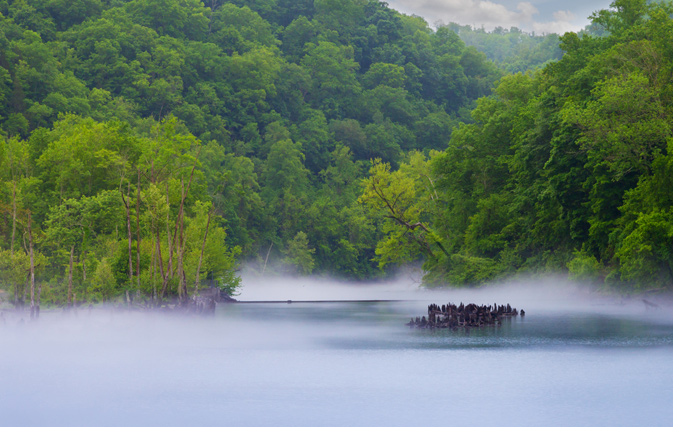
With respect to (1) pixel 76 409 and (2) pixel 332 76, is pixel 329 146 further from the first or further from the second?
(1) pixel 76 409

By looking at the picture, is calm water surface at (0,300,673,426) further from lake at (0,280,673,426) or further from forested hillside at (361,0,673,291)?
forested hillside at (361,0,673,291)

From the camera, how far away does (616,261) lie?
49781 millimetres

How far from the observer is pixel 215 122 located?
396ft

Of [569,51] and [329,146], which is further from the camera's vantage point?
[329,146]

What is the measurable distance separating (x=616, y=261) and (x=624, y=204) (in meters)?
3.60

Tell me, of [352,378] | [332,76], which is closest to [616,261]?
[352,378]

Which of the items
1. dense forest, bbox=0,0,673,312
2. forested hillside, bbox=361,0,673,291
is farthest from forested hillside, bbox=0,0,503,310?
forested hillside, bbox=361,0,673,291

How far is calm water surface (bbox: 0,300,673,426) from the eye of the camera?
20.2 m

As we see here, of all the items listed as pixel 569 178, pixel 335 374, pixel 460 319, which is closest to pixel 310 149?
pixel 569 178

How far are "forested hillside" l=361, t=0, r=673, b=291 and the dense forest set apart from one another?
0.57 ft

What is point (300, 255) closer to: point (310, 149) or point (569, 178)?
point (310, 149)

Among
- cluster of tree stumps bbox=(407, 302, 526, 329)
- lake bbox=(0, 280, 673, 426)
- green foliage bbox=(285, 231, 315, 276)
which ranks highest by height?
green foliage bbox=(285, 231, 315, 276)

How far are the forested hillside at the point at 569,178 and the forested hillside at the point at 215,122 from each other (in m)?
19.7

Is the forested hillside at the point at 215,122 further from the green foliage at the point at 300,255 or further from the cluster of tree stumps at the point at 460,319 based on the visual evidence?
the cluster of tree stumps at the point at 460,319
